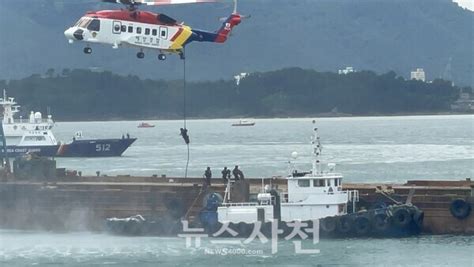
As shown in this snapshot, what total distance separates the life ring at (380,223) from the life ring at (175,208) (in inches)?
270

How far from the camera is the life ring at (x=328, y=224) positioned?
138 feet

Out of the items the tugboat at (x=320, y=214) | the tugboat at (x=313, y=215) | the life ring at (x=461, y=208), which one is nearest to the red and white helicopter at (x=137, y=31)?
the tugboat at (x=313, y=215)

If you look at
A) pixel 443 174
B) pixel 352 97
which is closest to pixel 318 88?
pixel 352 97

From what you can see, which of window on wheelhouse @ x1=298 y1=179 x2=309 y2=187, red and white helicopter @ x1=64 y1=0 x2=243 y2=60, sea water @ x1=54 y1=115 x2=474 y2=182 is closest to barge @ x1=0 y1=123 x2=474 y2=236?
window on wheelhouse @ x1=298 y1=179 x2=309 y2=187

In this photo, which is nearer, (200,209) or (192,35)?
(192,35)

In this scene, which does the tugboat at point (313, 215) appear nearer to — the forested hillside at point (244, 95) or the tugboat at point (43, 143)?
the tugboat at point (43, 143)

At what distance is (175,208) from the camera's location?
45562 millimetres

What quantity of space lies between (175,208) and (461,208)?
32.3 feet

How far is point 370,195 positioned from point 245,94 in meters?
143

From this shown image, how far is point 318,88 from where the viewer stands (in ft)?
622

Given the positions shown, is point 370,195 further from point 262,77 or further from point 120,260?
point 262,77

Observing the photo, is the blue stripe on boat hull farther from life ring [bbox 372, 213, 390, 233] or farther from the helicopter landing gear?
the helicopter landing gear

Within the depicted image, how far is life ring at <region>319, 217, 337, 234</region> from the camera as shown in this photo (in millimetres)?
42094

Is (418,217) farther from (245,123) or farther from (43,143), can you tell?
(245,123)
